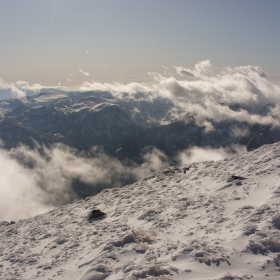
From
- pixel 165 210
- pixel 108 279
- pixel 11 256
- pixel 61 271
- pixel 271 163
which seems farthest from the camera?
pixel 271 163

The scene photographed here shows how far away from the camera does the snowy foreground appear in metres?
9.28

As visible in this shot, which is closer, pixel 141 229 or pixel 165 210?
pixel 141 229

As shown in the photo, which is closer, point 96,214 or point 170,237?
point 170,237

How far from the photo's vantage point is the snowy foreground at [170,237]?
30.5 ft

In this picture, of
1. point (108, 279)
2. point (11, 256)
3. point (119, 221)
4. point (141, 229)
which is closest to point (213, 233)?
point (141, 229)

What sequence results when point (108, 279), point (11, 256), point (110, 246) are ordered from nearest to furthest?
point (108, 279), point (110, 246), point (11, 256)

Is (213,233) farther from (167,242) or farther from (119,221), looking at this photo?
(119,221)

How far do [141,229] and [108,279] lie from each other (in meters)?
4.99

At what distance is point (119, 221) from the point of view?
17125mm

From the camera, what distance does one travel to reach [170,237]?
1262 centimetres

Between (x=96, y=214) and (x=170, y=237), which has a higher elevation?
(x=170, y=237)

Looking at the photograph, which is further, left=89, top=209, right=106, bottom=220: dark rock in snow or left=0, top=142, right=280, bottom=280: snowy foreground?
left=89, top=209, right=106, bottom=220: dark rock in snow

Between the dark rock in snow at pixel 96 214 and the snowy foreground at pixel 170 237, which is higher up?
the snowy foreground at pixel 170 237

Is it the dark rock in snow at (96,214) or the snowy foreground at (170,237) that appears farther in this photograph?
the dark rock in snow at (96,214)
